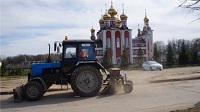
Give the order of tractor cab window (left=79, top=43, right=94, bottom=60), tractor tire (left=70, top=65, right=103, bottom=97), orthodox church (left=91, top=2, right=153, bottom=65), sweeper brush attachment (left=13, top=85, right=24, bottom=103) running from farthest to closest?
orthodox church (left=91, top=2, right=153, bottom=65) < tractor cab window (left=79, top=43, right=94, bottom=60) < tractor tire (left=70, top=65, right=103, bottom=97) < sweeper brush attachment (left=13, top=85, right=24, bottom=103)

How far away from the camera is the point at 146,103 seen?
9.72 metres

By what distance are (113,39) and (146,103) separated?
5171 cm

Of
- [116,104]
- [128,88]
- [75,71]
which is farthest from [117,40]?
[116,104]

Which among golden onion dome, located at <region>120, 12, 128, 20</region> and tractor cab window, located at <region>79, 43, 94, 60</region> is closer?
tractor cab window, located at <region>79, 43, 94, 60</region>

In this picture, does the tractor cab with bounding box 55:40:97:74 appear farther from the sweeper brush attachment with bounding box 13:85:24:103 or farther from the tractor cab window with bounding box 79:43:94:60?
the sweeper brush attachment with bounding box 13:85:24:103

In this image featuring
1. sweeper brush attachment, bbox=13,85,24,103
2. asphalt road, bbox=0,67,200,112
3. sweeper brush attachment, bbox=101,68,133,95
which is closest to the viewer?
asphalt road, bbox=0,67,200,112

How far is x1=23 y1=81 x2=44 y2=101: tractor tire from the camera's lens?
11078 mm

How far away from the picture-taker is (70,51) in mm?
11859

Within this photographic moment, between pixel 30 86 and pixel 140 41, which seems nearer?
pixel 30 86

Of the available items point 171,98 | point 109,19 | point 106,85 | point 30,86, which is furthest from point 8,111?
point 109,19

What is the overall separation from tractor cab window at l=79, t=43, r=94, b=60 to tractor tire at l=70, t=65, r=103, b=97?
1.71 feet

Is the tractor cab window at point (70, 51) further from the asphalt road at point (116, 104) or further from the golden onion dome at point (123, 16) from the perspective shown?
the golden onion dome at point (123, 16)

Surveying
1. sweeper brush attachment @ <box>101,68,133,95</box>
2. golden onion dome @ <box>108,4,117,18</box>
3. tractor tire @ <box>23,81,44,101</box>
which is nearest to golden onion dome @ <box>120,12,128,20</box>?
golden onion dome @ <box>108,4,117,18</box>

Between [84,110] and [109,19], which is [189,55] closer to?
[109,19]
